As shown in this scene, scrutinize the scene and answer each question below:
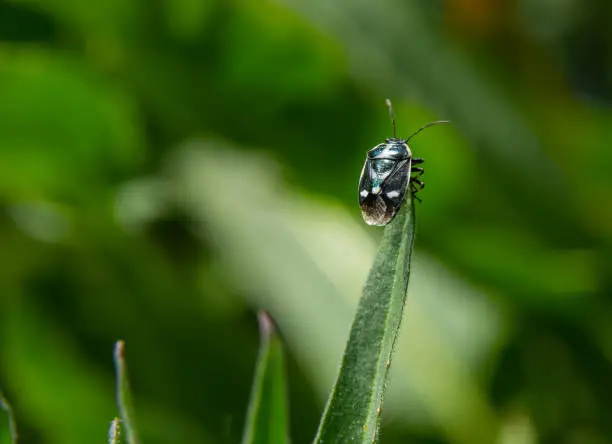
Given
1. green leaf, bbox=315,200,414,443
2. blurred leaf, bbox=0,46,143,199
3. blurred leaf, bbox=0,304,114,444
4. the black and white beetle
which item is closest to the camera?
green leaf, bbox=315,200,414,443

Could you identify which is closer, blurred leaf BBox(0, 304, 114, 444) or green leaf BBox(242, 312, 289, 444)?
green leaf BBox(242, 312, 289, 444)

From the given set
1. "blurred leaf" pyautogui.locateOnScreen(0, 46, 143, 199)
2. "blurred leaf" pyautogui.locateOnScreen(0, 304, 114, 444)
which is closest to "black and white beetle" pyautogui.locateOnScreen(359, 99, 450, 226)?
"blurred leaf" pyautogui.locateOnScreen(0, 304, 114, 444)

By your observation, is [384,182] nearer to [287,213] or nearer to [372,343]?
[372,343]

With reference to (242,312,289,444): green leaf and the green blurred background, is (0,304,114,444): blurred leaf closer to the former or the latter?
the green blurred background

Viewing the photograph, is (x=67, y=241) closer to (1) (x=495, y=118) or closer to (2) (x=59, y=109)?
(2) (x=59, y=109)

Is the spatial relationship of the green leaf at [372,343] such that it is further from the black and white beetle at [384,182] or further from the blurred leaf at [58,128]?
the blurred leaf at [58,128]

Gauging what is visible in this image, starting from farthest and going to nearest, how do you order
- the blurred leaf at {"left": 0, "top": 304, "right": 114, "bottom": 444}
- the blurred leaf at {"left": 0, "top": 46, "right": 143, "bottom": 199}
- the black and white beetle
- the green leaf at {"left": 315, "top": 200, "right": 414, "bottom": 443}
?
1. the blurred leaf at {"left": 0, "top": 46, "right": 143, "bottom": 199}
2. the blurred leaf at {"left": 0, "top": 304, "right": 114, "bottom": 444}
3. the black and white beetle
4. the green leaf at {"left": 315, "top": 200, "right": 414, "bottom": 443}

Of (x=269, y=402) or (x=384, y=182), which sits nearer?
(x=269, y=402)

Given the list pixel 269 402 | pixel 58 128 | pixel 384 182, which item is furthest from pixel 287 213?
pixel 269 402
